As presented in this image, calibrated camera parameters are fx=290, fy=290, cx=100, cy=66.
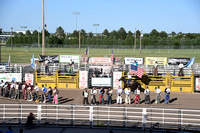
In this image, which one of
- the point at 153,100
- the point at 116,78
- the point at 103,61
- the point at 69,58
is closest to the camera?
the point at 153,100

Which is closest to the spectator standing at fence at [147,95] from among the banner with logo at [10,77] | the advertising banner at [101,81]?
the advertising banner at [101,81]

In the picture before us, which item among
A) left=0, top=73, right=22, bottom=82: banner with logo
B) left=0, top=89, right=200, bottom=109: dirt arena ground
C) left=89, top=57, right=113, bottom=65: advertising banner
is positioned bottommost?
left=0, top=89, right=200, bottom=109: dirt arena ground

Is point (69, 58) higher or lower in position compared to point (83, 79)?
higher

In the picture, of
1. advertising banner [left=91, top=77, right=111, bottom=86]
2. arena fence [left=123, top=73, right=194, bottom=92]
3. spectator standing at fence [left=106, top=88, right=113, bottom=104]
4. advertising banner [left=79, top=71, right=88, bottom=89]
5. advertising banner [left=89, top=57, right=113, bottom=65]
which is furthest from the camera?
advertising banner [left=89, top=57, right=113, bottom=65]

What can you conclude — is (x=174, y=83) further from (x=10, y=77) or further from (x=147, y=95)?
(x=10, y=77)

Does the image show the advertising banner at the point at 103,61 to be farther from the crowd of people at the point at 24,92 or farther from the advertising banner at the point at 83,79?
the crowd of people at the point at 24,92

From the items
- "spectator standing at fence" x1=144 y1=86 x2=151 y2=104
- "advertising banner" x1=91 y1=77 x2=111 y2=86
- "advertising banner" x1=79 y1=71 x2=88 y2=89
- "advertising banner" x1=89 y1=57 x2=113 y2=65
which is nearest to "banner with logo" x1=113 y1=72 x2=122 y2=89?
"advertising banner" x1=91 y1=77 x2=111 y2=86

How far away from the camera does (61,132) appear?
1301 cm

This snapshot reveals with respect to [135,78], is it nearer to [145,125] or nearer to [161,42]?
[145,125]

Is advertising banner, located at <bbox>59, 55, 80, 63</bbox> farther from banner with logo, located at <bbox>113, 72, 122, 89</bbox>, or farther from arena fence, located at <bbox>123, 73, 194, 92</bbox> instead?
arena fence, located at <bbox>123, 73, 194, 92</bbox>

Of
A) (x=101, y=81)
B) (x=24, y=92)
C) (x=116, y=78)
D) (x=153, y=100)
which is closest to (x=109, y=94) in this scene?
(x=153, y=100)

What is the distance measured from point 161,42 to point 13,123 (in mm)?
93930

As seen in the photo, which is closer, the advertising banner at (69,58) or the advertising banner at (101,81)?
the advertising banner at (101,81)

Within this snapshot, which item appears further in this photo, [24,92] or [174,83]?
[174,83]
